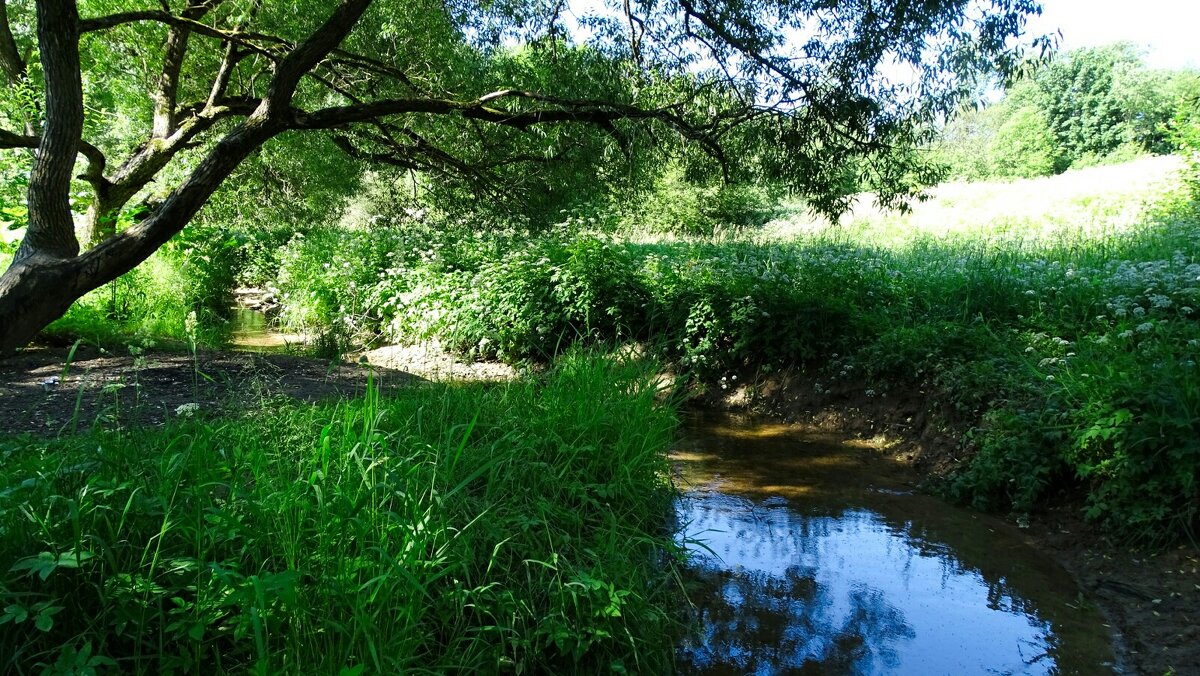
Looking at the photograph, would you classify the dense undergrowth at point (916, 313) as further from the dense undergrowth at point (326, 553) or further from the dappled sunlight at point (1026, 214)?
the dense undergrowth at point (326, 553)

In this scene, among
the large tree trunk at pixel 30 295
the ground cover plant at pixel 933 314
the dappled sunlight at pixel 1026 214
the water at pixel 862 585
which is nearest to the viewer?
the water at pixel 862 585

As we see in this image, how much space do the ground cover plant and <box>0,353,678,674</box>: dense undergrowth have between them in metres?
2.86

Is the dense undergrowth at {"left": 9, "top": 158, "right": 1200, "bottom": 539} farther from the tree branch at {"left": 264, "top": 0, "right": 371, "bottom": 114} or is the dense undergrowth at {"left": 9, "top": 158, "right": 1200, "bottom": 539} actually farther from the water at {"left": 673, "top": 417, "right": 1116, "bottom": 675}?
the tree branch at {"left": 264, "top": 0, "right": 371, "bottom": 114}

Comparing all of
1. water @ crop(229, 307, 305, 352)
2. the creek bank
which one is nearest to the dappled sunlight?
the creek bank

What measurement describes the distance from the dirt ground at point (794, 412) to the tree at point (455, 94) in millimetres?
1034

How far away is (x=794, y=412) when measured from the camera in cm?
768

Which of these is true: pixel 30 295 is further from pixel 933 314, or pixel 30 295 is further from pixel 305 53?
pixel 933 314

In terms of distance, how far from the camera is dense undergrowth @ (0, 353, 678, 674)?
7.33ft

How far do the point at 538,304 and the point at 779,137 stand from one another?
356cm

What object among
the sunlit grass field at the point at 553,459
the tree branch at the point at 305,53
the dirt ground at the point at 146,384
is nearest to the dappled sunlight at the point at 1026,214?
the sunlit grass field at the point at 553,459

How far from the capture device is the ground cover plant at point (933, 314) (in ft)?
15.0

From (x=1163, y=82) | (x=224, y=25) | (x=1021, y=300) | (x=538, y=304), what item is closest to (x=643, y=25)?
(x=538, y=304)

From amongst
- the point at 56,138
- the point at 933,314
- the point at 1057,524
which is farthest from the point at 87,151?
the point at 1057,524

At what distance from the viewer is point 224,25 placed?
379 inches
